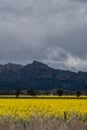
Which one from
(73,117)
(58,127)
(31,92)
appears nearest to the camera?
(58,127)

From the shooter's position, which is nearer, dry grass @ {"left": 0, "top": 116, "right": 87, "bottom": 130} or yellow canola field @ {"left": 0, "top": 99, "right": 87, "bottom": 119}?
dry grass @ {"left": 0, "top": 116, "right": 87, "bottom": 130}

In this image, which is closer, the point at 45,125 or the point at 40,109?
the point at 45,125

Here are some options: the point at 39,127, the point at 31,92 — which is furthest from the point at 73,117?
the point at 31,92

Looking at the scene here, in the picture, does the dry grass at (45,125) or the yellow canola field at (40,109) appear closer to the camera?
the dry grass at (45,125)

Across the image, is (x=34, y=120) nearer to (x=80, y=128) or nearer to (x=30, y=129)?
(x=30, y=129)

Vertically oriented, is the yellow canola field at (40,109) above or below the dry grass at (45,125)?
above

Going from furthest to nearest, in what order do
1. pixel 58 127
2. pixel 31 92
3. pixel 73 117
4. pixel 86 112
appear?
1. pixel 31 92
2. pixel 86 112
3. pixel 73 117
4. pixel 58 127

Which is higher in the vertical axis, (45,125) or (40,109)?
(40,109)

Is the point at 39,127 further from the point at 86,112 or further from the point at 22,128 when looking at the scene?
the point at 86,112

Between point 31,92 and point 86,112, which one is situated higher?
point 31,92

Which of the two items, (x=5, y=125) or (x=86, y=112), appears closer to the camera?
(x=5, y=125)

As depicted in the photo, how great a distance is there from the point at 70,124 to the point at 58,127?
66 cm

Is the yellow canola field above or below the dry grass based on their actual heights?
above

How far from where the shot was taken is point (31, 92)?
311 feet
